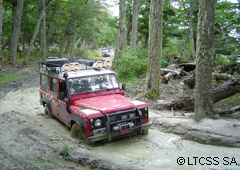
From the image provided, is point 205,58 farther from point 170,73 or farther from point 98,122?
point 170,73

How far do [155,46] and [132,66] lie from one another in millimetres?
5745

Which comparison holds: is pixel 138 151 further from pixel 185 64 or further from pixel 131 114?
pixel 185 64

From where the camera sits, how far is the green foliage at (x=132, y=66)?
17.2 metres

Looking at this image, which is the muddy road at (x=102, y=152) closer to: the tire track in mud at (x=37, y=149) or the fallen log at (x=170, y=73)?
the tire track in mud at (x=37, y=149)

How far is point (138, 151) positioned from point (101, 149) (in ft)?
3.27

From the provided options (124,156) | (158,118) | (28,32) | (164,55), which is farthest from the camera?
(28,32)

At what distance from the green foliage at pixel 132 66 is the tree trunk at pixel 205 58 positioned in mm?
8675

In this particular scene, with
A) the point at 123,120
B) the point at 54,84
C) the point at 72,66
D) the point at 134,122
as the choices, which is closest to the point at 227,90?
the point at 134,122

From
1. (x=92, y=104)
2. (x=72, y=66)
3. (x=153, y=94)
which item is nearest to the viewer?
(x=92, y=104)

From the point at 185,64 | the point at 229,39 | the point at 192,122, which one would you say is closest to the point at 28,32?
the point at 185,64

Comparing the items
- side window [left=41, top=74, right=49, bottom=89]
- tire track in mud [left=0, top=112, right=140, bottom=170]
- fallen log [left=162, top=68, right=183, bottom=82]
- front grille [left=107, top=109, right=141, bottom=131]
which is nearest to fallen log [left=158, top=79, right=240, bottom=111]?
front grille [left=107, top=109, right=141, bottom=131]

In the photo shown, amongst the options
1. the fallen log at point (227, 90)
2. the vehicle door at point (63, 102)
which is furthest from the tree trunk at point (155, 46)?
the vehicle door at point (63, 102)

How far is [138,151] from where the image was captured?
6652 millimetres

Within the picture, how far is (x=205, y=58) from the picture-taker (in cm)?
816
